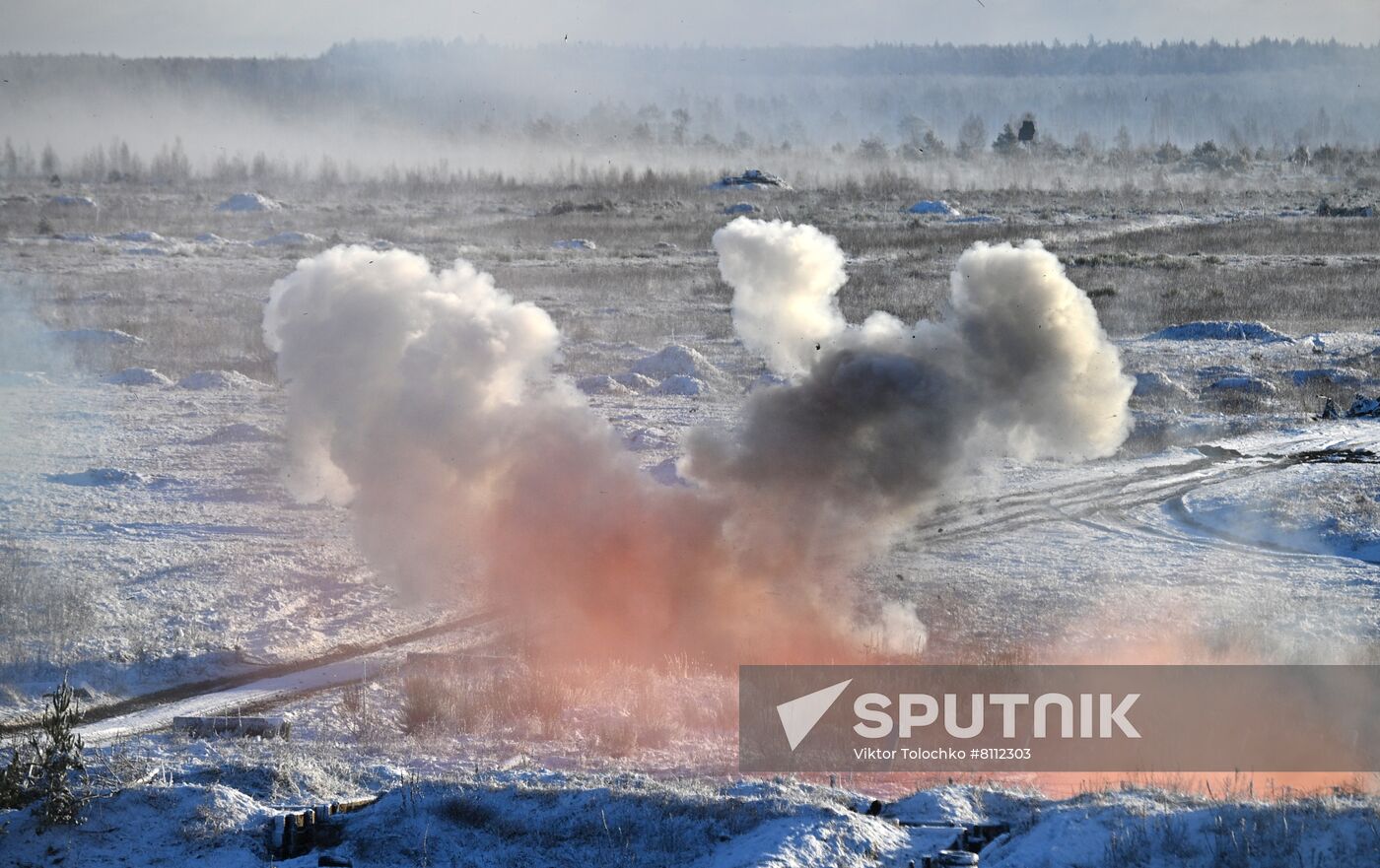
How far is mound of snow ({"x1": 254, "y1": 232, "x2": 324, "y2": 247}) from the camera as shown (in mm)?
63562

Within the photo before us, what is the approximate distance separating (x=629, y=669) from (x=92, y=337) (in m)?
28.4

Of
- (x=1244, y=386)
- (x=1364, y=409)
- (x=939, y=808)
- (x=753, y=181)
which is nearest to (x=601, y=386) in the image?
(x=1244, y=386)

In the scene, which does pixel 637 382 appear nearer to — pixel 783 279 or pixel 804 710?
pixel 783 279

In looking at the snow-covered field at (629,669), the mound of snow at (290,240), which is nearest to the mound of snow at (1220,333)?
the snow-covered field at (629,669)

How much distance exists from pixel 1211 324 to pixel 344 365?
101 ft

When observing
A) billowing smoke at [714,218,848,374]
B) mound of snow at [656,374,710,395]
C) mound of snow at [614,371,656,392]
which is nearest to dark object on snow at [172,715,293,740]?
billowing smoke at [714,218,848,374]

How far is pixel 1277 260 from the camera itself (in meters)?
60.2

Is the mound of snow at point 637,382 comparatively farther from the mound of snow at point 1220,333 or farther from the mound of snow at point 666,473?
the mound of snow at point 1220,333

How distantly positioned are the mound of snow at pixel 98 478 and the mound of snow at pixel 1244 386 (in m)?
26.5

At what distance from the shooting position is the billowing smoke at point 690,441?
820 inches

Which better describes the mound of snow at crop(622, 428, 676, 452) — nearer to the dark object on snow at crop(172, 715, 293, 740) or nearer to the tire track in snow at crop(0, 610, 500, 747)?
the tire track in snow at crop(0, 610, 500, 747)

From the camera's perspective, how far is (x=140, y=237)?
64000mm

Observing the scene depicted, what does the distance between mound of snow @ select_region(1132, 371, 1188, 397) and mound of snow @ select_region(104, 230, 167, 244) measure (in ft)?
145

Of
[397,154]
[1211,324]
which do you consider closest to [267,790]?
[1211,324]
